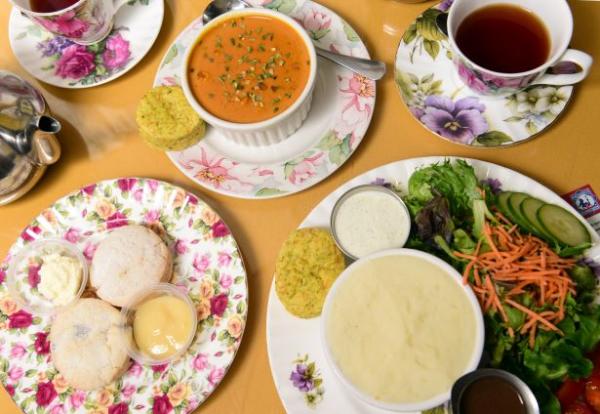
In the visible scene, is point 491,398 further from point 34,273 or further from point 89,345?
point 34,273

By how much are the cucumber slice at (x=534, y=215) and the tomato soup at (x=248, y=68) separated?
706 millimetres

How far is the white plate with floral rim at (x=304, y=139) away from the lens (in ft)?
5.10

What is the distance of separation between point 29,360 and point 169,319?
0.41 meters

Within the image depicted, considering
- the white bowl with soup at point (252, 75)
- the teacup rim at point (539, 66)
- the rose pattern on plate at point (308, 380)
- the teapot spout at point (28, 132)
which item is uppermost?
the teacup rim at point (539, 66)

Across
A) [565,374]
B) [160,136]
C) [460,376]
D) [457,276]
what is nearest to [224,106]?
[160,136]

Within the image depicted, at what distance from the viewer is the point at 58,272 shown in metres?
1.55

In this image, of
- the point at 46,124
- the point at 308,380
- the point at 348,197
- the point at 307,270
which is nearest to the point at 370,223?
the point at 348,197

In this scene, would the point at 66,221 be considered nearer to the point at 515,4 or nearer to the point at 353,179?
the point at 353,179

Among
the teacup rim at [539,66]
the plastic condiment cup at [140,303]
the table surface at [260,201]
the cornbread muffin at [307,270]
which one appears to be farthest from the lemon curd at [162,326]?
the teacup rim at [539,66]

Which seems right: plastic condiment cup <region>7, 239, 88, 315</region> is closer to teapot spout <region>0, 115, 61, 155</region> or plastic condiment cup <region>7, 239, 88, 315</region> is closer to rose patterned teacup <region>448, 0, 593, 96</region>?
teapot spout <region>0, 115, 61, 155</region>

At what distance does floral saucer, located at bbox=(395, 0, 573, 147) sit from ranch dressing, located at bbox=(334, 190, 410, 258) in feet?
0.91

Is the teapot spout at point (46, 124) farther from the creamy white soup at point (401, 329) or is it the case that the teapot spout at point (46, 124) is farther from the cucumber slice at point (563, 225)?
the cucumber slice at point (563, 225)

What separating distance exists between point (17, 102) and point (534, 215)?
154 centimetres

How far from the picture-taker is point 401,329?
1.28 metres
